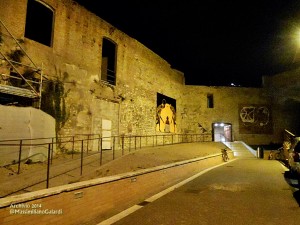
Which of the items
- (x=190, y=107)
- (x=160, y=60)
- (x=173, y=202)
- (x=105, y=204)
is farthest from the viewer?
(x=190, y=107)

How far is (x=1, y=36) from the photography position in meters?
8.99

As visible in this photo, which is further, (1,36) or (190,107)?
(190,107)

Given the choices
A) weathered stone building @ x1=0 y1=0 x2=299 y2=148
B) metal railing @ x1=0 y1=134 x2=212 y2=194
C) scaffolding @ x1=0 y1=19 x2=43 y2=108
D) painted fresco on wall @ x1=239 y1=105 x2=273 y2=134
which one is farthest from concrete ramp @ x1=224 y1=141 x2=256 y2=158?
scaffolding @ x1=0 y1=19 x2=43 y2=108

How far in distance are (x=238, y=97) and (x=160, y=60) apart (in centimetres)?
1095

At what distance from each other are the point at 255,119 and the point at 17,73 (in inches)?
920

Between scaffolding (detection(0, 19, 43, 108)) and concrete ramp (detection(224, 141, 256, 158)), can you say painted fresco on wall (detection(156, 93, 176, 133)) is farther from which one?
scaffolding (detection(0, 19, 43, 108))

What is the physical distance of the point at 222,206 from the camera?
5.66 m

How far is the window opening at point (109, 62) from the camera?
14517mm

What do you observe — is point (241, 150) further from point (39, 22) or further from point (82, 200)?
point (82, 200)

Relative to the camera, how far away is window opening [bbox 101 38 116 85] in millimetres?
14517

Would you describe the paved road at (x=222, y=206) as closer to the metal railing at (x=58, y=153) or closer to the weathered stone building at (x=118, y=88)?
the metal railing at (x=58, y=153)

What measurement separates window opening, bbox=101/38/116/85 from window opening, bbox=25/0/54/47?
11.2 ft

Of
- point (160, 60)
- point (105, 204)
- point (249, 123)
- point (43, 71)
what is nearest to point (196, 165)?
point (105, 204)

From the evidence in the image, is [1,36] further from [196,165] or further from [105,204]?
[196,165]
